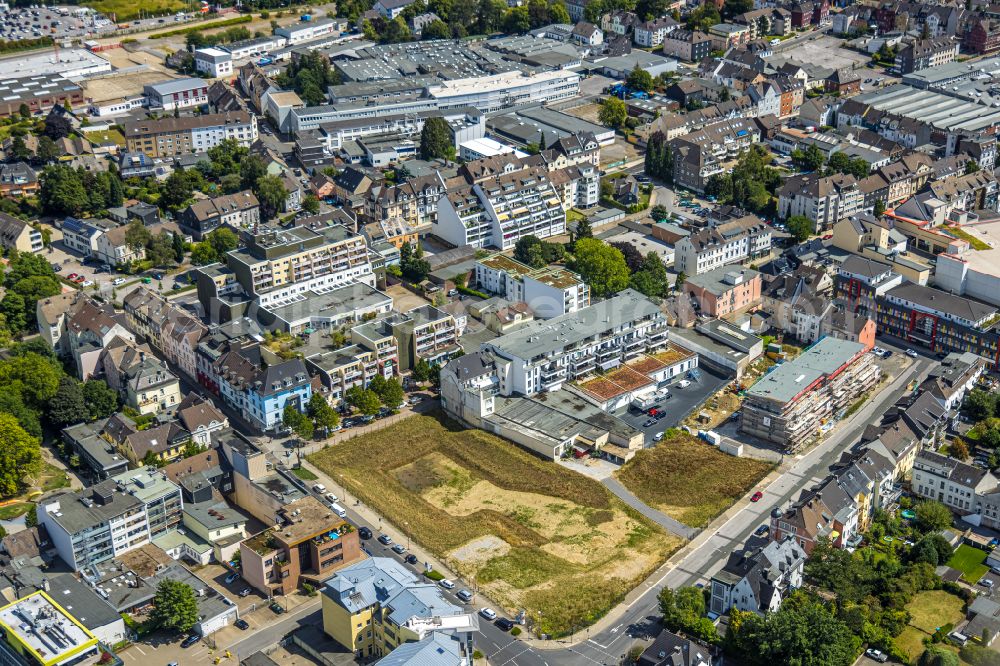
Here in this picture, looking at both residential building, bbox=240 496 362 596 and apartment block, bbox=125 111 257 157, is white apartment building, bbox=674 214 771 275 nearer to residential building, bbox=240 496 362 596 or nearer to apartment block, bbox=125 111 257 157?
residential building, bbox=240 496 362 596

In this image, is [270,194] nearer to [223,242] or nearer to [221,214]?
[221,214]

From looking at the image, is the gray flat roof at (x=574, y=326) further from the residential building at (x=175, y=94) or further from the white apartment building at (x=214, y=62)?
the white apartment building at (x=214, y=62)

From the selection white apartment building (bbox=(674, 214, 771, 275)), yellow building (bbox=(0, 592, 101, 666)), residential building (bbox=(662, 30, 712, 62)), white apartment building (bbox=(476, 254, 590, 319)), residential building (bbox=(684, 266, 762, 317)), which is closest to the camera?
yellow building (bbox=(0, 592, 101, 666))

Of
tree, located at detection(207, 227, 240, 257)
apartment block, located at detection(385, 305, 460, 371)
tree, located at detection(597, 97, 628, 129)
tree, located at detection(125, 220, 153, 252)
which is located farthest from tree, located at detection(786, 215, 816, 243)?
tree, located at detection(125, 220, 153, 252)

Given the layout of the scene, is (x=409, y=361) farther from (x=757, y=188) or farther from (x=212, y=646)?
(x=757, y=188)

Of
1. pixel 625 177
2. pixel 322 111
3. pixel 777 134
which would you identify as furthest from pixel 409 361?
pixel 777 134
